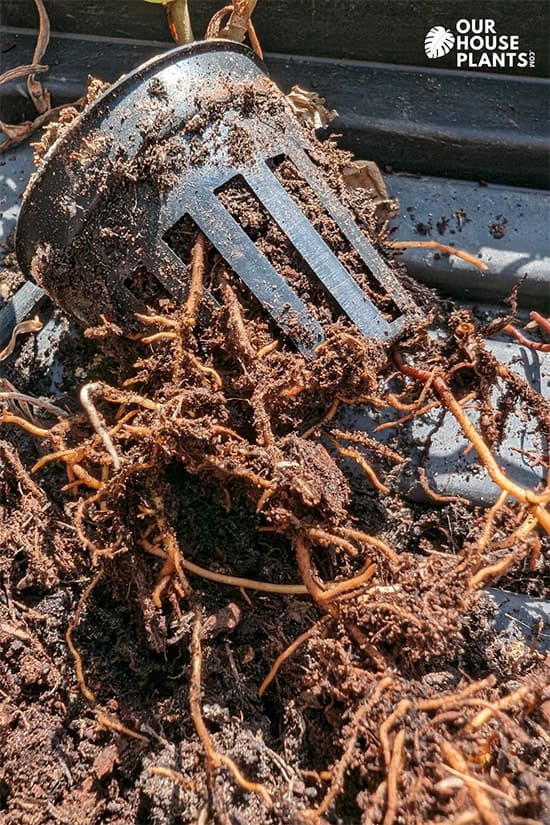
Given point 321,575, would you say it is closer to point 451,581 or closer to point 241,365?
point 451,581

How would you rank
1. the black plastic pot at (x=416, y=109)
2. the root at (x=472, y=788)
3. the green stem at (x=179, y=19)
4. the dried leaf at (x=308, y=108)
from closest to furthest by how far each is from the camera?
the root at (x=472, y=788) → the green stem at (x=179, y=19) → the dried leaf at (x=308, y=108) → the black plastic pot at (x=416, y=109)

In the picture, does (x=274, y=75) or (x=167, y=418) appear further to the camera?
(x=274, y=75)

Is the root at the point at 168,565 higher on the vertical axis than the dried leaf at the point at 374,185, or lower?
lower

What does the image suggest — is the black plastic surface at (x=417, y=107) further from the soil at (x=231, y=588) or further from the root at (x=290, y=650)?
the root at (x=290, y=650)

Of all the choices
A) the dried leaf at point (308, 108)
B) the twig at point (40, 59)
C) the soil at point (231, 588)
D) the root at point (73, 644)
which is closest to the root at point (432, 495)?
the soil at point (231, 588)

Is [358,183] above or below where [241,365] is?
above

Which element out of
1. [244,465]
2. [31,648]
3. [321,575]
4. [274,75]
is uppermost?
[274,75]

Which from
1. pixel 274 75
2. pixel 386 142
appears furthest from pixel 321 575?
pixel 274 75

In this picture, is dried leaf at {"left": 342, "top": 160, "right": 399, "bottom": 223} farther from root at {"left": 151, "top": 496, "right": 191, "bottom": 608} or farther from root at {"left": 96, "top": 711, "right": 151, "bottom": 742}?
root at {"left": 96, "top": 711, "right": 151, "bottom": 742}
